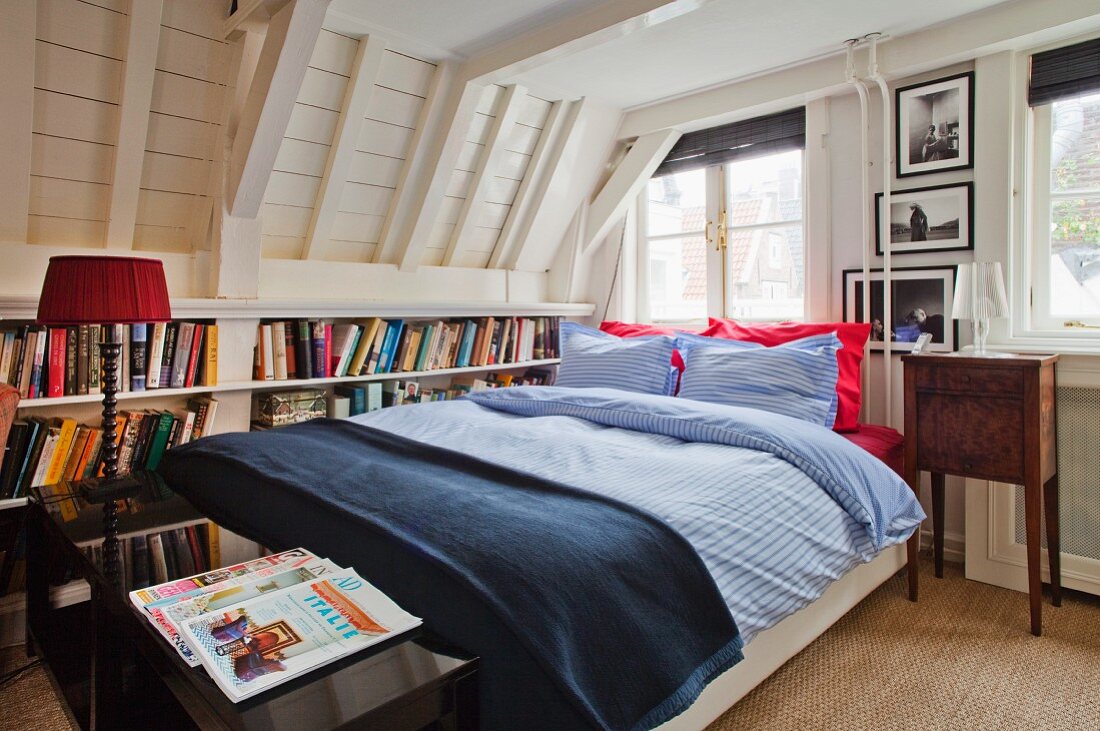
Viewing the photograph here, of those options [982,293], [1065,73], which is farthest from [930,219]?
[1065,73]

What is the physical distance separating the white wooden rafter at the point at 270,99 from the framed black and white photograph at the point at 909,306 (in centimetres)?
225

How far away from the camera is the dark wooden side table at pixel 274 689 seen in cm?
97

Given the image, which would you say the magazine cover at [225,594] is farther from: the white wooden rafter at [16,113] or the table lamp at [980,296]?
the table lamp at [980,296]

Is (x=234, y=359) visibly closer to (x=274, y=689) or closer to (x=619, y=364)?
(x=619, y=364)

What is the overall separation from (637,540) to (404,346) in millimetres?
2126

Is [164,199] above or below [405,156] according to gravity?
below

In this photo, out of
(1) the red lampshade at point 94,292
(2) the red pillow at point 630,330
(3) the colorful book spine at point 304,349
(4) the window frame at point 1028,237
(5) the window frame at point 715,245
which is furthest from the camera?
(2) the red pillow at point 630,330

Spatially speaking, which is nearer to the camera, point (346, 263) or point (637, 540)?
point (637, 540)

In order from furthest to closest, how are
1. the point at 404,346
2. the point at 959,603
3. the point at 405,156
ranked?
the point at 404,346 → the point at 405,156 → the point at 959,603

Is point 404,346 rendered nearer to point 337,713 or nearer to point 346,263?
point 346,263

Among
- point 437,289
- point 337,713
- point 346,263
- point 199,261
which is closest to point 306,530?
point 337,713

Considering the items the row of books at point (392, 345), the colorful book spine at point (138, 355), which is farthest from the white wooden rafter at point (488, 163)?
the colorful book spine at point (138, 355)

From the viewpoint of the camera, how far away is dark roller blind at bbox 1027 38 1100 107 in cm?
A: 239

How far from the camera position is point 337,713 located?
96 centimetres
